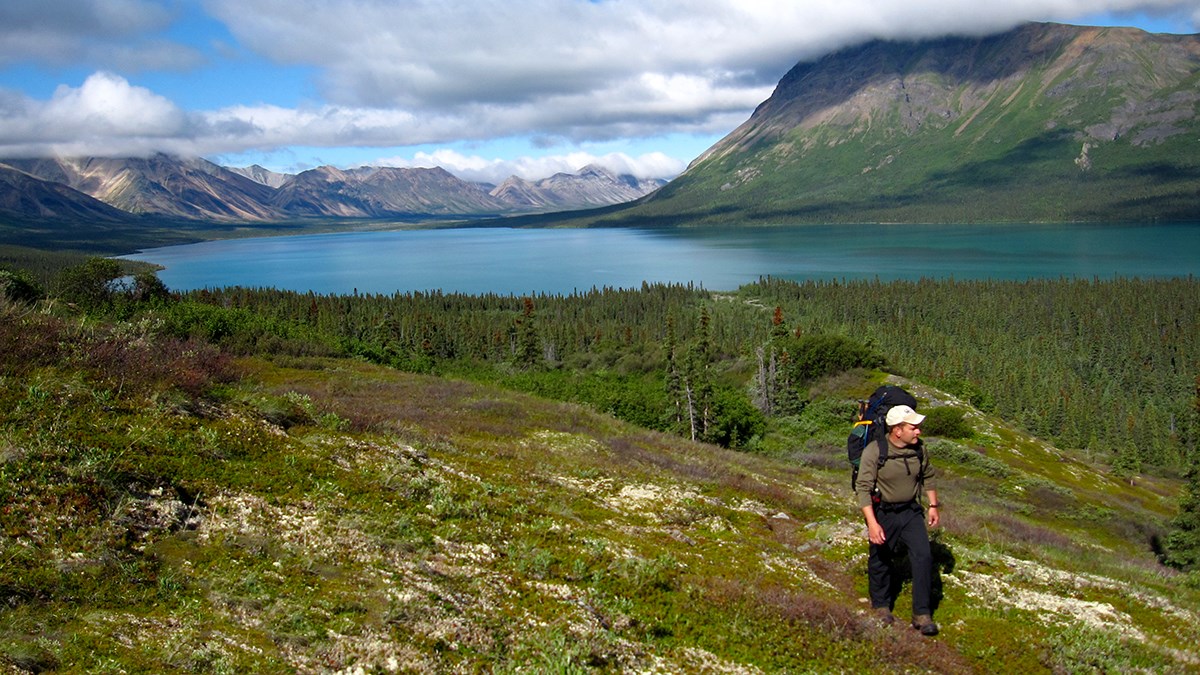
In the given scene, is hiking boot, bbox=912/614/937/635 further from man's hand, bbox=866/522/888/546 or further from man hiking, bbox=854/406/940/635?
man's hand, bbox=866/522/888/546

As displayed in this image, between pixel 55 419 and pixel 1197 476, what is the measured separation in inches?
2144

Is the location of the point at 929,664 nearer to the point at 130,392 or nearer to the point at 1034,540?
the point at 130,392

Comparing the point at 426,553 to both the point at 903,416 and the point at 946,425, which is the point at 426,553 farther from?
the point at 946,425

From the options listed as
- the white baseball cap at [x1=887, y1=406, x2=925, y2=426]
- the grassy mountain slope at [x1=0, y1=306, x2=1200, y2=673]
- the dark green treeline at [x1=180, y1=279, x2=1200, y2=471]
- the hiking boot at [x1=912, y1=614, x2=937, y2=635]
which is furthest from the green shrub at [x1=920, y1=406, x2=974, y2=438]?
the white baseball cap at [x1=887, y1=406, x2=925, y2=426]

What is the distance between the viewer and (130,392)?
13.2 metres

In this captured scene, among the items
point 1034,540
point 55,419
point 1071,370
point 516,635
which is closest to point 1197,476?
point 1034,540

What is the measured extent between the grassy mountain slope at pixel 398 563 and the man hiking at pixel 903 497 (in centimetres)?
71

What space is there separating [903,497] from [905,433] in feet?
3.48

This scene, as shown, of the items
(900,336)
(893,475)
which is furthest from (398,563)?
(900,336)

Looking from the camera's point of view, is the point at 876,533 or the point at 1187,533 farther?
the point at 1187,533

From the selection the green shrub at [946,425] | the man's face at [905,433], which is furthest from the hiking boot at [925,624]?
the green shrub at [946,425]

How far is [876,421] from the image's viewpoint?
11242 mm

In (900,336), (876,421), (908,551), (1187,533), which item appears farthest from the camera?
(900,336)

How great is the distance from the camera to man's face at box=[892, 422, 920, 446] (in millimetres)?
10406
